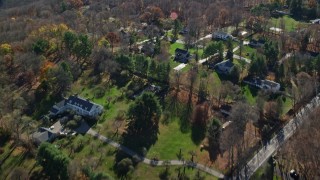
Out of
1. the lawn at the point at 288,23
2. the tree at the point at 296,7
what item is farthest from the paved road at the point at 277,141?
the tree at the point at 296,7

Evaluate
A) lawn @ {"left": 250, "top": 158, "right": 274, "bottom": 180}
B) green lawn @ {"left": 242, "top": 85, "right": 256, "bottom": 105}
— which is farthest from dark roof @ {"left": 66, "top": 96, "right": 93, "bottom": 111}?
lawn @ {"left": 250, "top": 158, "right": 274, "bottom": 180}

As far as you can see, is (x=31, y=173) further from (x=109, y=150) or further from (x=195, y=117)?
(x=195, y=117)

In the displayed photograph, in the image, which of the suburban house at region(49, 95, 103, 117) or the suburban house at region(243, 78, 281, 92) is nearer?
the suburban house at region(49, 95, 103, 117)

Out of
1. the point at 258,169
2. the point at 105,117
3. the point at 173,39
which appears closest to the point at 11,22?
the point at 173,39

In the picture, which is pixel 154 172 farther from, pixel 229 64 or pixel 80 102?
pixel 229 64

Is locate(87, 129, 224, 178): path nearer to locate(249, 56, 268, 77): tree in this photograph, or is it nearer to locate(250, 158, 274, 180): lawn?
locate(250, 158, 274, 180): lawn
